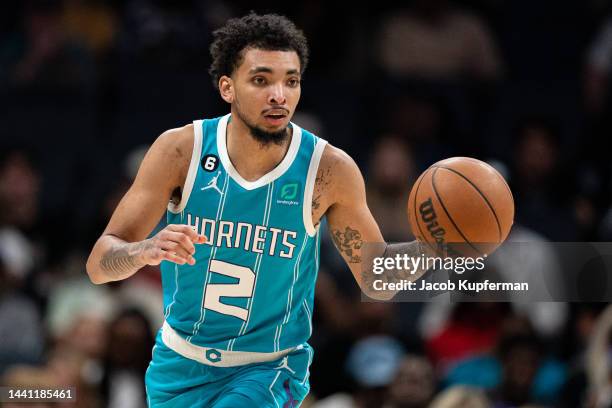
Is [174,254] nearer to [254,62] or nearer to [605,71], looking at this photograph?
[254,62]

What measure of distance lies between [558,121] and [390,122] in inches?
67.3

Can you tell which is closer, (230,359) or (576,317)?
(230,359)

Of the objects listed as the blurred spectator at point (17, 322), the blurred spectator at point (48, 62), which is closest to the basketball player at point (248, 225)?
the blurred spectator at point (17, 322)

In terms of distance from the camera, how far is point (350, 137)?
11148mm

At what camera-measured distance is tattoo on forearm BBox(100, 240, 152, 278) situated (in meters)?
5.02

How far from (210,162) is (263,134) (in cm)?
31

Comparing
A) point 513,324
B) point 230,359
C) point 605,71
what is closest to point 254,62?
point 230,359

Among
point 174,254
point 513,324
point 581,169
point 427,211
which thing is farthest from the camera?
point 581,169

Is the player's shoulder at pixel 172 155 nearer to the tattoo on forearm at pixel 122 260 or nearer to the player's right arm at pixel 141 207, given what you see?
the player's right arm at pixel 141 207

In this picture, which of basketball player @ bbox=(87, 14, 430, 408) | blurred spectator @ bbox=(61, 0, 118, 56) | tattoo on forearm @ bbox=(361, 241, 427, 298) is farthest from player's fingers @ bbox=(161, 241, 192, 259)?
blurred spectator @ bbox=(61, 0, 118, 56)

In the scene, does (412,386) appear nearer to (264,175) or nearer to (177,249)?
(264,175)

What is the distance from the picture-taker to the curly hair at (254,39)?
17.9ft

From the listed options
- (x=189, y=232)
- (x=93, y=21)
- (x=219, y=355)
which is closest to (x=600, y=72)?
(x=93, y=21)

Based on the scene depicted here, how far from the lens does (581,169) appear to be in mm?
10453
